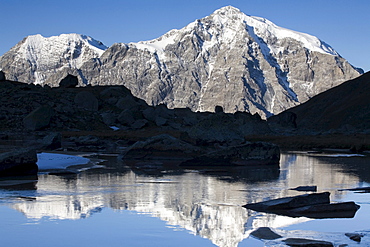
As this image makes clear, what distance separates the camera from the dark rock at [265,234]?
10007mm

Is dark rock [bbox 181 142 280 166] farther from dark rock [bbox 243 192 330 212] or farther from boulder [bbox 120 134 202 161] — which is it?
dark rock [bbox 243 192 330 212]

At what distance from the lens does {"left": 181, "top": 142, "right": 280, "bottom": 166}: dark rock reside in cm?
2466

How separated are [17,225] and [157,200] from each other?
14.2 feet

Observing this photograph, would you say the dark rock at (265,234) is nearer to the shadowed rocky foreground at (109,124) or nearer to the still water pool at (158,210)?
the still water pool at (158,210)

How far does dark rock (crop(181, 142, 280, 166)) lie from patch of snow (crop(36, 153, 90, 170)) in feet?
17.0

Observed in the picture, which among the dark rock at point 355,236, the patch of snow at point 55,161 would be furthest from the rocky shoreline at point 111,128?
the dark rock at point 355,236

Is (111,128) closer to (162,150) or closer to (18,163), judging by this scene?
(162,150)

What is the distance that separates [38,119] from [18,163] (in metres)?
37.8

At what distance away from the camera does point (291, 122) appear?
10500cm

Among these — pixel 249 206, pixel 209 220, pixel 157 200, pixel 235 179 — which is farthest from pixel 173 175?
pixel 209 220

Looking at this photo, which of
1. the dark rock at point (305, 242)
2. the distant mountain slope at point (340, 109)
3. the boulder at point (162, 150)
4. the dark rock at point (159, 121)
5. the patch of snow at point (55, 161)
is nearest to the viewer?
the dark rock at point (305, 242)

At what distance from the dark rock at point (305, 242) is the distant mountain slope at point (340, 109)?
79.0 meters

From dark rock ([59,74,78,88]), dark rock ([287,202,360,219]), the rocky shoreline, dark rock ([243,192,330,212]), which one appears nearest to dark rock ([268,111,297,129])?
the rocky shoreline

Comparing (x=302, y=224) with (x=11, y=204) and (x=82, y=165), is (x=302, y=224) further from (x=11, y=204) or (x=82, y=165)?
(x=82, y=165)
